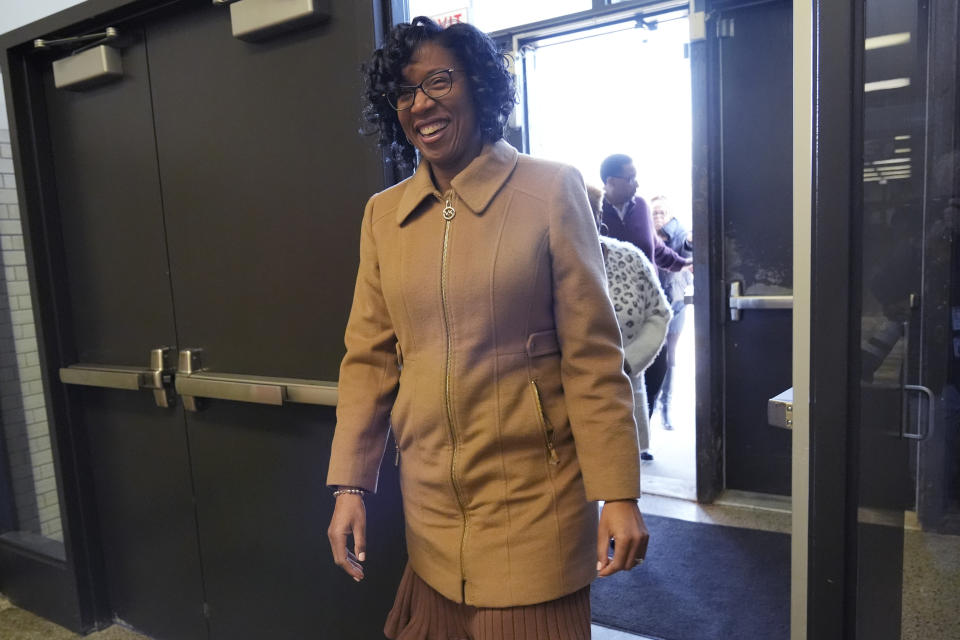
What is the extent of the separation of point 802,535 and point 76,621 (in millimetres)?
2503

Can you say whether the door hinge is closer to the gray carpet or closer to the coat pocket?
the gray carpet

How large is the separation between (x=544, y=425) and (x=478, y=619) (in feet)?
1.15

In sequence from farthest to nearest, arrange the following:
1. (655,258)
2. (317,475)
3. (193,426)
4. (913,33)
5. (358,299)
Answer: (655,258)
(193,426)
(317,475)
(358,299)
(913,33)

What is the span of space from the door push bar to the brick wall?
58 cm

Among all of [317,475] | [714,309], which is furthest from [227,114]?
[714,309]

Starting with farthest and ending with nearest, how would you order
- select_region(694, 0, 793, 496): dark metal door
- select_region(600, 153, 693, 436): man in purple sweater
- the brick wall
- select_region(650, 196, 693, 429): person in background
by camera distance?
select_region(650, 196, 693, 429): person in background → select_region(600, 153, 693, 436): man in purple sweater → select_region(694, 0, 793, 496): dark metal door → the brick wall

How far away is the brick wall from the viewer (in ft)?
9.47

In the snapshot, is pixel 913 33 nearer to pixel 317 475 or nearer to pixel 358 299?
pixel 358 299

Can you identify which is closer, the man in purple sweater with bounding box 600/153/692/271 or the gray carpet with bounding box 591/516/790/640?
the gray carpet with bounding box 591/516/790/640

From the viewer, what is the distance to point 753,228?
10.6 ft

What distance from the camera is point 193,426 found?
225 cm

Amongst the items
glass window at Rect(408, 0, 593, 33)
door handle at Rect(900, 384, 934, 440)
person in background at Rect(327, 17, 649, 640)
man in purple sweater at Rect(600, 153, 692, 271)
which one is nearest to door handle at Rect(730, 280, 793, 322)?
man in purple sweater at Rect(600, 153, 692, 271)

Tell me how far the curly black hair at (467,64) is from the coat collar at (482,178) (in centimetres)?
4

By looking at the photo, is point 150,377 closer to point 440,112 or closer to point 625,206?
point 440,112
